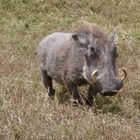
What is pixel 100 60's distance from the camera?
564cm

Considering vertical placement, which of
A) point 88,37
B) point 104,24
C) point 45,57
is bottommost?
point 104,24

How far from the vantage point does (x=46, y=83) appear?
6.90 m

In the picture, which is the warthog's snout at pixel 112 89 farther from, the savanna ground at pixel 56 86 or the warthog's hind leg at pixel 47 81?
the warthog's hind leg at pixel 47 81

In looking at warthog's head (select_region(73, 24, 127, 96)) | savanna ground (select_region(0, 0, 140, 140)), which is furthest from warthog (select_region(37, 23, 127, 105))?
savanna ground (select_region(0, 0, 140, 140))

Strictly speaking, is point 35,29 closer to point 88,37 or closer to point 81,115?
point 88,37

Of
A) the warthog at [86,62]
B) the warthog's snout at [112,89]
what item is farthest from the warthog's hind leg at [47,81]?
the warthog's snout at [112,89]

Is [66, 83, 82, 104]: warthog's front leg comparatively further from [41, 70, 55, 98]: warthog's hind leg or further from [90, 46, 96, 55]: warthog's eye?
[41, 70, 55, 98]: warthog's hind leg

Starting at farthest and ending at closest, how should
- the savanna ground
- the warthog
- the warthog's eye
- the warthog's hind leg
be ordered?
the warthog's hind leg, the warthog's eye, the warthog, the savanna ground

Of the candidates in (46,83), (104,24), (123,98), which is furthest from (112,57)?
(104,24)

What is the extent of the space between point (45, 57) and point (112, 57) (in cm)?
145

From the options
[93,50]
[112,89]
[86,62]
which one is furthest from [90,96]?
[112,89]

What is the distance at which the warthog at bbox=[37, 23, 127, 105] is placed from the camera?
5461 mm

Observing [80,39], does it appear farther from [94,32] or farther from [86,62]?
[86,62]

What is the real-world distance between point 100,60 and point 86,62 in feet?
0.68
